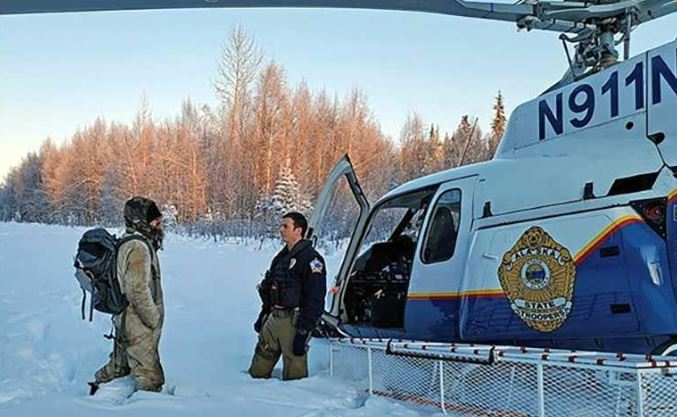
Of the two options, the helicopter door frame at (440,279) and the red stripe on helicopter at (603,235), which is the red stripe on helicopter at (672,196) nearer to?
the red stripe on helicopter at (603,235)

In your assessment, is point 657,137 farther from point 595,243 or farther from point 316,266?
point 316,266

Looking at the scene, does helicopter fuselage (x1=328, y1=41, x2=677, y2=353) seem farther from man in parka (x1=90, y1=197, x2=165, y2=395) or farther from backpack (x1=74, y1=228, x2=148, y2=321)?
backpack (x1=74, y1=228, x2=148, y2=321)

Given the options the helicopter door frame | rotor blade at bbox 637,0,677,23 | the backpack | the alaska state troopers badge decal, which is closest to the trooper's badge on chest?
the helicopter door frame

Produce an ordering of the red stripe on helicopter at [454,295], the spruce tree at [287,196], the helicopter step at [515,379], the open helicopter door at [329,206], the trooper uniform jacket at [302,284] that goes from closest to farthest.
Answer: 1. the helicopter step at [515,379]
2. the red stripe on helicopter at [454,295]
3. the trooper uniform jacket at [302,284]
4. the open helicopter door at [329,206]
5. the spruce tree at [287,196]

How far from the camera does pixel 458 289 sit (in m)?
5.04

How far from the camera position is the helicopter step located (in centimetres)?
340

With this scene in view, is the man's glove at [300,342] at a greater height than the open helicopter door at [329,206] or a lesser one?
lesser

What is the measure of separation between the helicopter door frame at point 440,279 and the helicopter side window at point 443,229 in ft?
0.05

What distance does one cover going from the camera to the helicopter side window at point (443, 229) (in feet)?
17.6

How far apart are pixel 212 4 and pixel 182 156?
3301 cm

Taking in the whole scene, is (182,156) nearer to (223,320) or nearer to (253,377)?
(223,320)

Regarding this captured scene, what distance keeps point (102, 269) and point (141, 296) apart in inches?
16.8

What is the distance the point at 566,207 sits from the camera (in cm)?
437

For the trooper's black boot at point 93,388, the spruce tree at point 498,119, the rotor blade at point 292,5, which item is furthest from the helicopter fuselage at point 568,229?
the spruce tree at point 498,119
